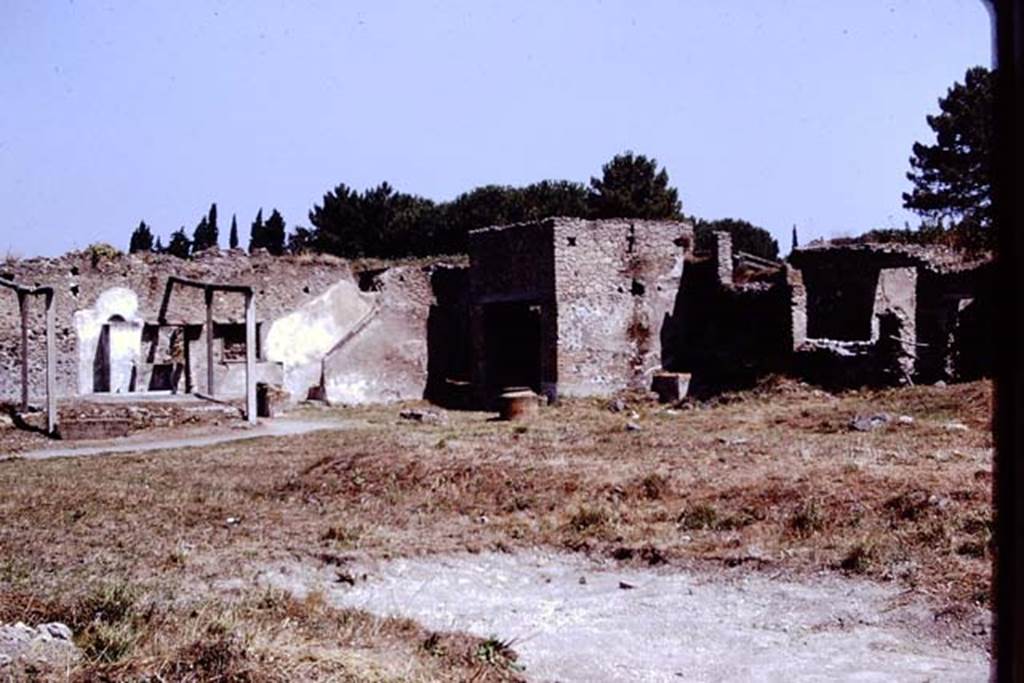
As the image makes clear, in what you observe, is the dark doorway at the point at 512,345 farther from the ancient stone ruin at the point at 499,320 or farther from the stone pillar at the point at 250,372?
the stone pillar at the point at 250,372

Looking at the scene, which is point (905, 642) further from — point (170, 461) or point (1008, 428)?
point (170, 461)

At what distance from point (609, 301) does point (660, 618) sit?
1883cm

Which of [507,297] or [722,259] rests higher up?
[722,259]

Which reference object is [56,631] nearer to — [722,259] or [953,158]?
[722,259]

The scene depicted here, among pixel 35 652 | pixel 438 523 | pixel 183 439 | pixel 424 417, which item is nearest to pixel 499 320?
pixel 424 417

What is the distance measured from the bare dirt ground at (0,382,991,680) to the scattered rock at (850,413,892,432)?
6.5 inches

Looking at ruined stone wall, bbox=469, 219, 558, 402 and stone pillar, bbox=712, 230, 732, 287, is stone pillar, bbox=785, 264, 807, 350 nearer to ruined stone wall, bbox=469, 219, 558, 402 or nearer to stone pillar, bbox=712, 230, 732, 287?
stone pillar, bbox=712, 230, 732, 287

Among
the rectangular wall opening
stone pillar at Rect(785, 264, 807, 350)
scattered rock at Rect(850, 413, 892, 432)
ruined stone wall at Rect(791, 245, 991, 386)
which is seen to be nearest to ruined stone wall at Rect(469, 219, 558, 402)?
stone pillar at Rect(785, 264, 807, 350)

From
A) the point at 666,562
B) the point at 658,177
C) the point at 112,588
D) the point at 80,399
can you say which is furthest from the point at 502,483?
the point at 658,177

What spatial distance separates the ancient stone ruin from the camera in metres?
23.0

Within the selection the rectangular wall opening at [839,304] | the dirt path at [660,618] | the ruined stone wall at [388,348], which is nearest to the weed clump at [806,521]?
the dirt path at [660,618]

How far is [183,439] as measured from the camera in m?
19.4

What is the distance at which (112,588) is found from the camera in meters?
6.16

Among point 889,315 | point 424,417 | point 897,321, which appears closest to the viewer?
point 424,417
